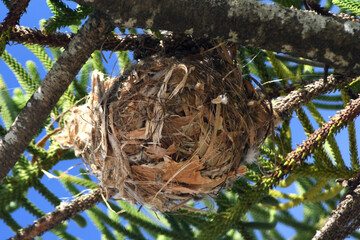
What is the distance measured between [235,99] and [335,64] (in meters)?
0.47

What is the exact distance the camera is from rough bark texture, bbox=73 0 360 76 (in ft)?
4.36

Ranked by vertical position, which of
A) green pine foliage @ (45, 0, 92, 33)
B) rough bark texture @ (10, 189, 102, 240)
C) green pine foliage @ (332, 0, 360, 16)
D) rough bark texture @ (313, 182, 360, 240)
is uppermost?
green pine foliage @ (45, 0, 92, 33)

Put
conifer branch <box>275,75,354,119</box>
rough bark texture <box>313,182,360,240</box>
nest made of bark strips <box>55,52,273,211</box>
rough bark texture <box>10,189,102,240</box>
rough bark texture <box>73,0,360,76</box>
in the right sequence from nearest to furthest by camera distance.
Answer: rough bark texture <box>73,0,360,76</box>
nest made of bark strips <box>55,52,273,211</box>
rough bark texture <box>313,182,360,240</box>
conifer branch <box>275,75,354,119</box>
rough bark texture <box>10,189,102,240</box>

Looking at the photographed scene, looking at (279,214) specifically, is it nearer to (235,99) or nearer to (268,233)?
(268,233)

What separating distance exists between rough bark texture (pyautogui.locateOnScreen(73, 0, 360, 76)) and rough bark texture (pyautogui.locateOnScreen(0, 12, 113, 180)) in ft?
0.80

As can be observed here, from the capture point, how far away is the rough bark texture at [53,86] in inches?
61.9

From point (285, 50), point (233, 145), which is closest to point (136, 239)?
point (233, 145)

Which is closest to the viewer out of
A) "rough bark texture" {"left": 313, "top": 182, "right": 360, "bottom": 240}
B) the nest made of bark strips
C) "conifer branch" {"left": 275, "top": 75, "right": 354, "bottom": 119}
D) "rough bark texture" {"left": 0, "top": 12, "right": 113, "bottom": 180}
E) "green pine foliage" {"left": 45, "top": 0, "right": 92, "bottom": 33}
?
"rough bark texture" {"left": 0, "top": 12, "right": 113, "bottom": 180}

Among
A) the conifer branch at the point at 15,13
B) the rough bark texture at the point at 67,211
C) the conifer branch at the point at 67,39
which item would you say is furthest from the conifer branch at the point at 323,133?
the conifer branch at the point at 15,13

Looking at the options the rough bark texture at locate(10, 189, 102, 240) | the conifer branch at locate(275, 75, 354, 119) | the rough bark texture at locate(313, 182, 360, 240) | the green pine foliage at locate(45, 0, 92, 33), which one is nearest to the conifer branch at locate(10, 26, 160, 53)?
the green pine foliage at locate(45, 0, 92, 33)

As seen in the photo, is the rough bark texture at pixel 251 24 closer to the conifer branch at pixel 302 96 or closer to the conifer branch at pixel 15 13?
the conifer branch at pixel 15 13

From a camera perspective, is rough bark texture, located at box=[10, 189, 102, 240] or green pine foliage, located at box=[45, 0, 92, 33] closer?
green pine foliage, located at box=[45, 0, 92, 33]

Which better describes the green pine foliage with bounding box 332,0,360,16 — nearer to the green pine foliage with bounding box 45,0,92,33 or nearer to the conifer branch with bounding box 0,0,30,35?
the green pine foliage with bounding box 45,0,92,33

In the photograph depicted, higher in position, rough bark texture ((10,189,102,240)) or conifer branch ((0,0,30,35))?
conifer branch ((0,0,30,35))
